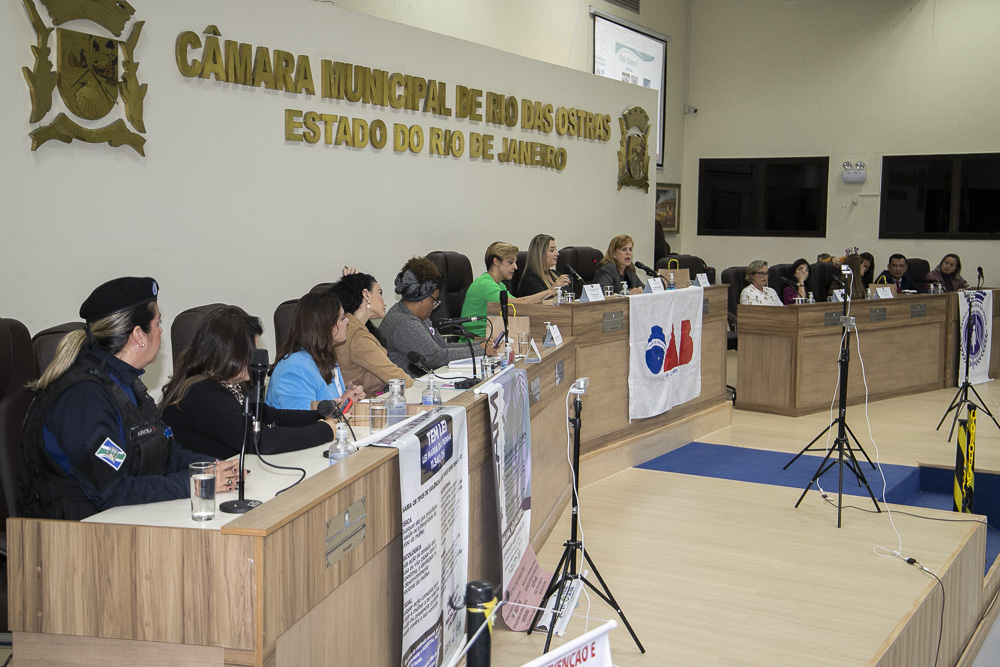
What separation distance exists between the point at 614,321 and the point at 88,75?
2950 mm

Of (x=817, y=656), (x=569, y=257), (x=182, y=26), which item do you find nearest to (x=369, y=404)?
(x=817, y=656)

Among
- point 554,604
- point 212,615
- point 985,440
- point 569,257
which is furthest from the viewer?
point 569,257

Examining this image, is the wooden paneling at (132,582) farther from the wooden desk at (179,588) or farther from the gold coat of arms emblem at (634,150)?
the gold coat of arms emblem at (634,150)

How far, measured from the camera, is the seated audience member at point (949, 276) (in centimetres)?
1002

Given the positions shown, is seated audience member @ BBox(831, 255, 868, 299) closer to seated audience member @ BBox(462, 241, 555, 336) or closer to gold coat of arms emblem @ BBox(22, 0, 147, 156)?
seated audience member @ BBox(462, 241, 555, 336)

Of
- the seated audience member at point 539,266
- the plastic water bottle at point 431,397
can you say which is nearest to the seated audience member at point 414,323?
the plastic water bottle at point 431,397

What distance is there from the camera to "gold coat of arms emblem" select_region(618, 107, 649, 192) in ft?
31.2

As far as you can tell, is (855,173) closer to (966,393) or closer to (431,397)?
(966,393)

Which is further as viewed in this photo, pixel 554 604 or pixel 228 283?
pixel 228 283

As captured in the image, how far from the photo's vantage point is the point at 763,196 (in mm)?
12156

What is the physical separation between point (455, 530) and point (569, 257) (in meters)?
4.81

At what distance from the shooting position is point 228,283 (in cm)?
524

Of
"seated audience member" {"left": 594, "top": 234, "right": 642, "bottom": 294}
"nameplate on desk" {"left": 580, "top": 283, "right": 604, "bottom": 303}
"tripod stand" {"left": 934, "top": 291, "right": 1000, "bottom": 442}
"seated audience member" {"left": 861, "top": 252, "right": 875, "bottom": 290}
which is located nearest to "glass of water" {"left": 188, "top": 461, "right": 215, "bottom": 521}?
"nameplate on desk" {"left": 580, "top": 283, "right": 604, "bottom": 303}

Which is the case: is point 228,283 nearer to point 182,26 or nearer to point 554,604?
point 182,26
